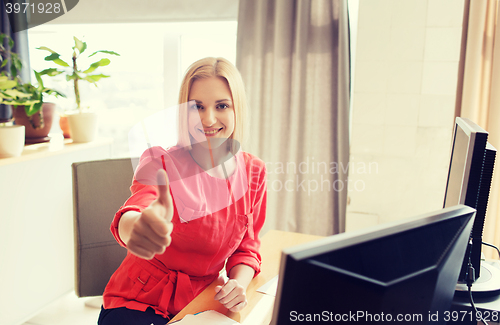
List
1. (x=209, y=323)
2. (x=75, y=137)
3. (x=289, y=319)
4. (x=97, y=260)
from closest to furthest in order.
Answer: (x=289, y=319)
(x=209, y=323)
(x=97, y=260)
(x=75, y=137)

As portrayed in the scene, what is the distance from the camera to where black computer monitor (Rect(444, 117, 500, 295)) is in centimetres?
71

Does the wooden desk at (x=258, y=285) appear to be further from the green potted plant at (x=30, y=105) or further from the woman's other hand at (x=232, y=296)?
the green potted plant at (x=30, y=105)

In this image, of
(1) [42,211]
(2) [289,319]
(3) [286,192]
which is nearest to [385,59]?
(3) [286,192]

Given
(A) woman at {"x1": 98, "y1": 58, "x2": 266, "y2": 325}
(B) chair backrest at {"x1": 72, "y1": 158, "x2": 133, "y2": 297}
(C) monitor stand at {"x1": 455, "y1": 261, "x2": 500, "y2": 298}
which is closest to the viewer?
(C) monitor stand at {"x1": 455, "y1": 261, "x2": 500, "y2": 298}

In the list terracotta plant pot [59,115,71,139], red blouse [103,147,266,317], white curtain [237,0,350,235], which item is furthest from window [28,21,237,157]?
red blouse [103,147,266,317]

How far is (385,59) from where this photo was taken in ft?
5.63

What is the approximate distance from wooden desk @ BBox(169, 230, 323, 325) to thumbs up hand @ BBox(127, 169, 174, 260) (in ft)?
→ 0.98

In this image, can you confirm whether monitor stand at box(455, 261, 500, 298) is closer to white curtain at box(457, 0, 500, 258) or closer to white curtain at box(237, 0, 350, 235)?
white curtain at box(457, 0, 500, 258)

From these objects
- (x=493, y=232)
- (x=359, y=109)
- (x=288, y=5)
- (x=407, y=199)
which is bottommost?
(x=493, y=232)

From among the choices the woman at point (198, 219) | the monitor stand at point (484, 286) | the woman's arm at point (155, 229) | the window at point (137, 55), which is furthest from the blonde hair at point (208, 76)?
the window at point (137, 55)

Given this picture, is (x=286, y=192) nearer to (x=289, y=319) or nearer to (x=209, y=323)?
(x=209, y=323)

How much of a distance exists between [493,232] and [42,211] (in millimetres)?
2390

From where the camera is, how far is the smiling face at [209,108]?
969 millimetres

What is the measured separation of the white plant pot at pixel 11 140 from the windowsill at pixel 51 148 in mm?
29
